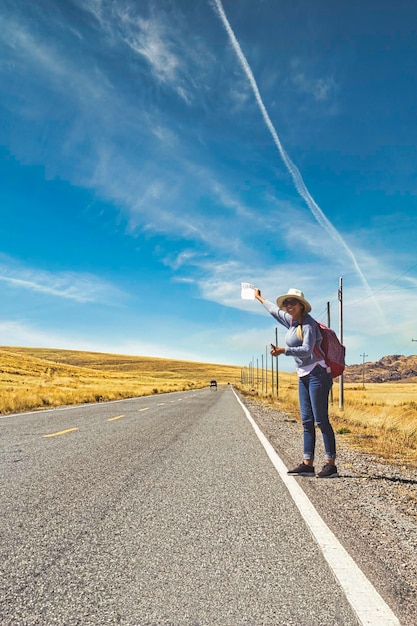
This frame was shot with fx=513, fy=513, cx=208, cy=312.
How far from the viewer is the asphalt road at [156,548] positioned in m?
2.61

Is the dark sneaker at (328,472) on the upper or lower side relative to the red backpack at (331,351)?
lower

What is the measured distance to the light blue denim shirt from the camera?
19.3 ft

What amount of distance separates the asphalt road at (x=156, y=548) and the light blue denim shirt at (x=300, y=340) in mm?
1505

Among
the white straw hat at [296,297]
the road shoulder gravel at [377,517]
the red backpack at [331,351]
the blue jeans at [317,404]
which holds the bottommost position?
the road shoulder gravel at [377,517]

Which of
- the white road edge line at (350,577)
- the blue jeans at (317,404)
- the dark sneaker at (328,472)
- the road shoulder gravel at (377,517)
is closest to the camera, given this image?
the white road edge line at (350,577)

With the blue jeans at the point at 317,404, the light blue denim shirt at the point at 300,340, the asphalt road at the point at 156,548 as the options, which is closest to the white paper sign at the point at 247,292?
the light blue denim shirt at the point at 300,340

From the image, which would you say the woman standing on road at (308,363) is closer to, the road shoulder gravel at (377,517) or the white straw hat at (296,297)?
the white straw hat at (296,297)

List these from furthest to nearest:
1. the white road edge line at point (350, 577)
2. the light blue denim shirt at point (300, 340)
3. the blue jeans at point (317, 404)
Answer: the blue jeans at point (317, 404) < the light blue denim shirt at point (300, 340) < the white road edge line at point (350, 577)

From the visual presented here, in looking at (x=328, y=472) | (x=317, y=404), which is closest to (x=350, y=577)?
(x=317, y=404)

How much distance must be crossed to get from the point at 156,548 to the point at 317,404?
3.05 meters

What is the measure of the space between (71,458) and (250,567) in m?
4.77

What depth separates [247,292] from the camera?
6.37 m

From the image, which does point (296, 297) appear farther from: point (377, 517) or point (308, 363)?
point (377, 517)

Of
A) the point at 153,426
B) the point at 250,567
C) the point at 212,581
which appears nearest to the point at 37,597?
the point at 212,581
